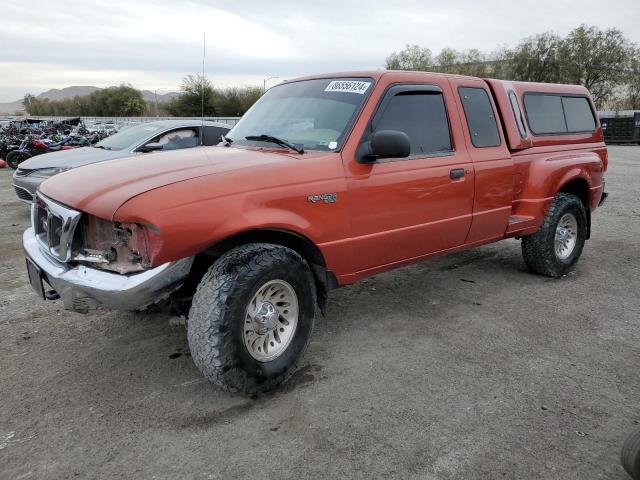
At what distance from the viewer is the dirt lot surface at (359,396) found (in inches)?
102

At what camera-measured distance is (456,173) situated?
4211 mm

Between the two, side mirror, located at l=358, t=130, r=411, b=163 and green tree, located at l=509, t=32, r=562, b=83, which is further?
green tree, located at l=509, t=32, r=562, b=83

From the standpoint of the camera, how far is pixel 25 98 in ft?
271

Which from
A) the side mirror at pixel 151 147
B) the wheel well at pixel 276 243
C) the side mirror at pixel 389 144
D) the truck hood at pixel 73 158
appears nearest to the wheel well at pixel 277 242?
the wheel well at pixel 276 243

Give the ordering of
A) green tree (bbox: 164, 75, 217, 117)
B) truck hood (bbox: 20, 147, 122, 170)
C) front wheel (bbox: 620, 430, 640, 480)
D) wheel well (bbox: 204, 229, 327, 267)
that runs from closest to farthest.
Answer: front wheel (bbox: 620, 430, 640, 480) → wheel well (bbox: 204, 229, 327, 267) → truck hood (bbox: 20, 147, 122, 170) → green tree (bbox: 164, 75, 217, 117)

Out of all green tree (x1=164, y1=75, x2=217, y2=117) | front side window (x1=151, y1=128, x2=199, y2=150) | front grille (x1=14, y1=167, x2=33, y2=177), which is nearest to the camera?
front side window (x1=151, y1=128, x2=199, y2=150)

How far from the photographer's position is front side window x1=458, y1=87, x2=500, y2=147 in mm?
4473

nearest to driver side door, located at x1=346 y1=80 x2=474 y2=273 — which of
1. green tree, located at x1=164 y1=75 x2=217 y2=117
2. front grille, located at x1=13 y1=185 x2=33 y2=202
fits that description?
front grille, located at x1=13 y1=185 x2=33 y2=202

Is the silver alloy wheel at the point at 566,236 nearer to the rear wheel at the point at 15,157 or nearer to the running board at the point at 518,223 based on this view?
the running board at the point at 518,223

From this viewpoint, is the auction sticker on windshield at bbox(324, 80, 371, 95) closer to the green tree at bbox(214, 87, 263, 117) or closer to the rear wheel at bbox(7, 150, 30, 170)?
the rear wheel at bbox(7, 150, 30, 170)

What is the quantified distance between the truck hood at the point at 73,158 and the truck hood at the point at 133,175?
14.9 ft

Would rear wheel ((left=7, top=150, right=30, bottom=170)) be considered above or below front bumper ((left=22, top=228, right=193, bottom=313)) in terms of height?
below

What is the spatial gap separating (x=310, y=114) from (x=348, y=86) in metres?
0.35

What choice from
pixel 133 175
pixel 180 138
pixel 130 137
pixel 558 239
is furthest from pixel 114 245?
pixel 130 137
